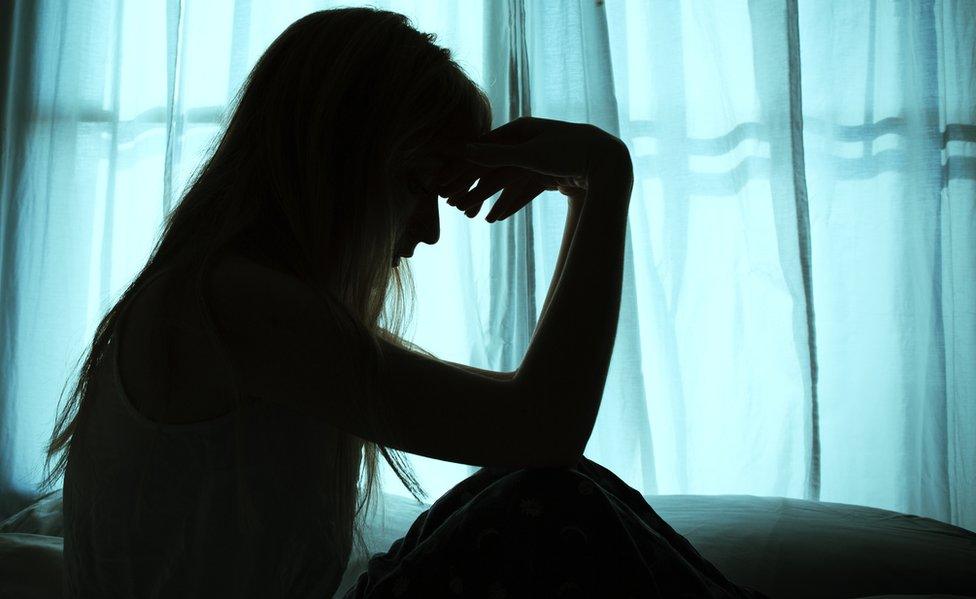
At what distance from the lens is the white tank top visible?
1.90 feet

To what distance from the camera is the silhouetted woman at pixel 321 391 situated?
0.56m

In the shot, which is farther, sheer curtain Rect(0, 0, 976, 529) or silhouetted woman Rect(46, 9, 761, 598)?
sheer curtain Rect(0, 0, 976, 529)

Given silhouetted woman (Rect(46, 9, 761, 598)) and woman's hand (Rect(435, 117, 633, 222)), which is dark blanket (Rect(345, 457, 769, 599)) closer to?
silhouetted woman (Rect(46, 9, 761, 598))

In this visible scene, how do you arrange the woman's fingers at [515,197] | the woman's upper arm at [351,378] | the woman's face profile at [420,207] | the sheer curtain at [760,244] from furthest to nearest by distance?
the sheer curtain at [760,244]
the woman's fingers at [515,197]
the woman's face profile at [420,207]
the woman's upper arm at [351,378]

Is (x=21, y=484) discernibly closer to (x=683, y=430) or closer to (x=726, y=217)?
(x=683, y=430)

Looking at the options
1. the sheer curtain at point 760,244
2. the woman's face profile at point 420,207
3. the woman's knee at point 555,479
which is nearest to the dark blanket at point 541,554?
the woman's knee at point 555,479

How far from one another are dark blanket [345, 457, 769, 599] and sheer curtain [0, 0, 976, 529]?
924 millimetres

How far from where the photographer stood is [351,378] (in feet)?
1.82

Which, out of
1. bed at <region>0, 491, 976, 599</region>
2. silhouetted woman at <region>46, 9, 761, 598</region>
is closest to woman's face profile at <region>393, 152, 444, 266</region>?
silhouetted woman at <region>46, 9, 761, 598</region>

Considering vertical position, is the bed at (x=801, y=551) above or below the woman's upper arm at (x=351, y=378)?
below

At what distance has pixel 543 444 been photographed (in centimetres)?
59

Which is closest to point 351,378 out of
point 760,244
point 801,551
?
point 801,551

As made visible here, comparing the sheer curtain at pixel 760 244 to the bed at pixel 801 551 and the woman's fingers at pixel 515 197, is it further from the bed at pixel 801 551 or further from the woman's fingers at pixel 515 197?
the woman's fingers at pixel 515 197

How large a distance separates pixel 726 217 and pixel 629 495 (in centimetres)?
96
